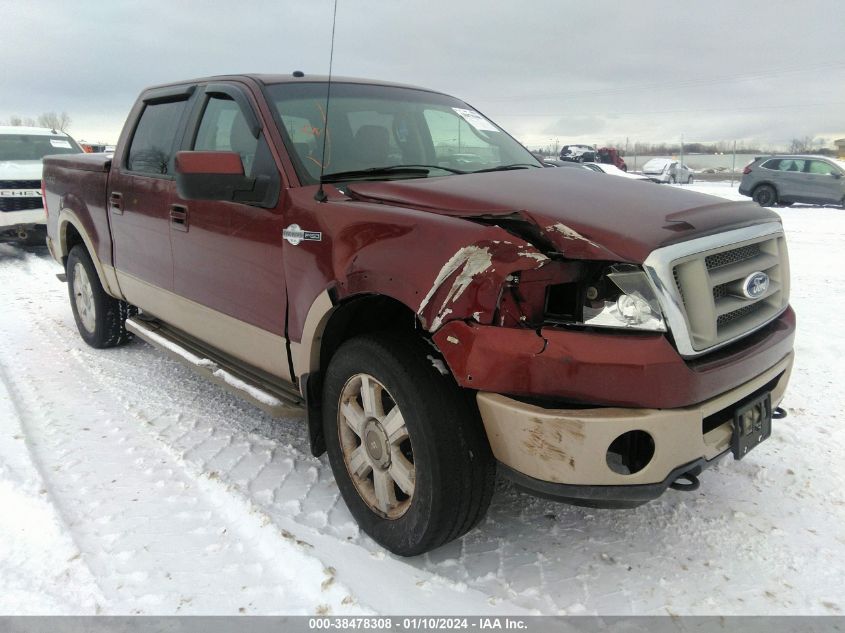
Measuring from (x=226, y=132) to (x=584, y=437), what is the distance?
2572 mm

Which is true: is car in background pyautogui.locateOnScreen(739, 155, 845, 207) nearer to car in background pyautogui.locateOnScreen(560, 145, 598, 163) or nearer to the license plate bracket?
car in background pyautogui.locateOnScreen(560, 145, 598, 163)

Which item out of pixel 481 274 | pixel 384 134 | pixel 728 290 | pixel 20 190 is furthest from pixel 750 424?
pixel 20 190

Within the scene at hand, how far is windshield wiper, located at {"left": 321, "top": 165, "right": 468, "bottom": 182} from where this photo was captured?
2.90 m

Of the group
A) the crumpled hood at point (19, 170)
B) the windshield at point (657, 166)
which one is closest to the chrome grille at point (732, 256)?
the crumpled hood at point (19, 170)

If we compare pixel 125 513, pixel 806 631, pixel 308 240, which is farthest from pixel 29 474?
pixel 806 631

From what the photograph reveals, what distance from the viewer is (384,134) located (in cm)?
331

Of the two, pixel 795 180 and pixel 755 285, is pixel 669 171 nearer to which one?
pixel 795 180

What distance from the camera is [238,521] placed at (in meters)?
2.75

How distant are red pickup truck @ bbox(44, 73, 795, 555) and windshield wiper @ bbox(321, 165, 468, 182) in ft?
0.05

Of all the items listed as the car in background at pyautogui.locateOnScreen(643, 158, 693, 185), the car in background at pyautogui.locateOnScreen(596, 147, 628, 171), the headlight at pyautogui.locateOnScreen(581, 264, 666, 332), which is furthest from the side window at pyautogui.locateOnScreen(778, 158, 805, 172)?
the headlight at pyautogui.locateOnScreen(581, 264, 666, 332)

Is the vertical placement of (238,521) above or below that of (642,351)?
below

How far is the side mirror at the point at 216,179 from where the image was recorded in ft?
9.21

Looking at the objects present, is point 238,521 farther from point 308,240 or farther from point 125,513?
point 308,240

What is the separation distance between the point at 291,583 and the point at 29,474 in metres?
1.63
